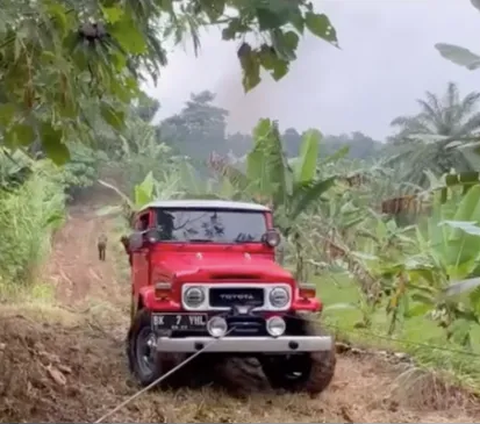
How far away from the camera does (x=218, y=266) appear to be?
8.96ft

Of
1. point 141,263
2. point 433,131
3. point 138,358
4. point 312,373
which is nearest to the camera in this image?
point 433,131

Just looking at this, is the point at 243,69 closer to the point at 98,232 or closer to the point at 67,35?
the point at 67,35

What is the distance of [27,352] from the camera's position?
2.86m

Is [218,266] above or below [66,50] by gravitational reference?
below

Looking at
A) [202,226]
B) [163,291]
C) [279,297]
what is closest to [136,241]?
[202,226]

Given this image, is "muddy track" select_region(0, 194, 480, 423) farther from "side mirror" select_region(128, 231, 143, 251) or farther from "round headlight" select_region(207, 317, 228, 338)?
"side mirror" select_region(128, 231, 143, 251)

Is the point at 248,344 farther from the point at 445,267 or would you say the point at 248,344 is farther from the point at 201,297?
the point at 445,267

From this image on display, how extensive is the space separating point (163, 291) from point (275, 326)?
0.39 metres

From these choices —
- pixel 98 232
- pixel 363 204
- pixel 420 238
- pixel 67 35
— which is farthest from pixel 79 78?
pixel 98 232

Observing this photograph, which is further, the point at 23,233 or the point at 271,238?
the point at 23,233

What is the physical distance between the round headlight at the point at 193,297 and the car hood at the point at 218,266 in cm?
4

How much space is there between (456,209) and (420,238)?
389mm

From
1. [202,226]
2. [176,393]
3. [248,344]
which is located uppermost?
[202,226]

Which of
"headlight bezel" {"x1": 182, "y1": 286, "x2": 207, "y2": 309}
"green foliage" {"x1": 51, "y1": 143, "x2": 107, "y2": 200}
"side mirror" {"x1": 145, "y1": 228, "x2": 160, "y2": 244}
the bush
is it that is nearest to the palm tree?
"headlight bezel" {"x1": 182, "y1": 286, "x2": 207, "y2": 309}
